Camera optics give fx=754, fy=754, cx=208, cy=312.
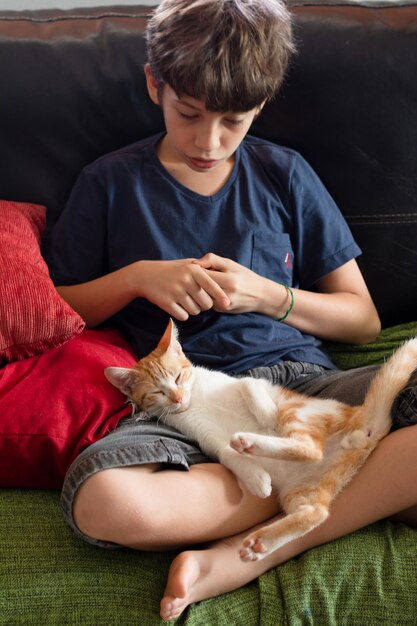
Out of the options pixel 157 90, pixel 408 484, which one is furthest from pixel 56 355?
pixel 408 484

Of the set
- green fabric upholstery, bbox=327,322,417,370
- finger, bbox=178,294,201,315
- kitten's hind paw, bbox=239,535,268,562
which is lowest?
green fabric upholstery, bbox=327,322,417,370

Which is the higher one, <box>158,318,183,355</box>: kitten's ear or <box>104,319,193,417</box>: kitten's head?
<box>158,318,183,355</box>: kitten's ear

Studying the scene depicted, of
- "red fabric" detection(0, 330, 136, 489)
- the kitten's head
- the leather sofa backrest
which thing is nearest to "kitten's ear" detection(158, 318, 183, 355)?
the kitten's head

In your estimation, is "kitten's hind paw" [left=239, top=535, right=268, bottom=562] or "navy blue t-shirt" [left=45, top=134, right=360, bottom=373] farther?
"navy blue t-shirt" [left=45, top=134, right=360, bottom=373]

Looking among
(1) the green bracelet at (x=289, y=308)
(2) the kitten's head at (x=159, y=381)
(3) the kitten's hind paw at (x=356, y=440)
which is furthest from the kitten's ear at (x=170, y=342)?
(3) the kitten's hind paw at (x=356, y=440)

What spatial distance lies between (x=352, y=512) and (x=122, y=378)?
43cm

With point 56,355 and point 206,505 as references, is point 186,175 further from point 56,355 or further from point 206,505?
point 206,505

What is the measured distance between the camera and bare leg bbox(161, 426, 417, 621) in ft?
3.60

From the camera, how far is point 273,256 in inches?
57.9

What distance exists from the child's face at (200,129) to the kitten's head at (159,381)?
299 mm

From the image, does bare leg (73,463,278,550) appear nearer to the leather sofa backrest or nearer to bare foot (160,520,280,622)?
bare foot (160,520,280,622)

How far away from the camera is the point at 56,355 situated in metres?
1.30

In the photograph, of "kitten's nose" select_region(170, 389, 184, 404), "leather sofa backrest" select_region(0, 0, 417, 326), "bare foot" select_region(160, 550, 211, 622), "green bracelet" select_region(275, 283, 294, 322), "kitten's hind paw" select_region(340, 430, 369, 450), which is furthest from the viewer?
"leather sofa backrest" select_region(0, 0, 417, 326)

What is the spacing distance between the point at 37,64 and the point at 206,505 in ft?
3.10
